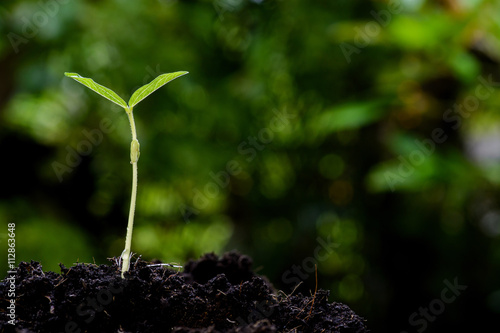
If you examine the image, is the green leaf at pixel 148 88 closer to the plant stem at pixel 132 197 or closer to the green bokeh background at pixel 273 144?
the plant stem at pixel 132 197

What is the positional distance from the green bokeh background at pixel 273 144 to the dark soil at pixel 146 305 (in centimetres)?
87

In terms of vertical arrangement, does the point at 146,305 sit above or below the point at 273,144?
below

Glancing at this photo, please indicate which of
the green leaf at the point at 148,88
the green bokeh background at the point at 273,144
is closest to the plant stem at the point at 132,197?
the green leaf at the point at 148,88

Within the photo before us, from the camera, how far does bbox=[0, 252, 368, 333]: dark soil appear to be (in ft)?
1.37

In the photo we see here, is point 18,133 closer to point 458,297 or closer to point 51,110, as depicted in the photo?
point 51,110

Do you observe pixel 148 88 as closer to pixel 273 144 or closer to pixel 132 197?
pixel 132 197

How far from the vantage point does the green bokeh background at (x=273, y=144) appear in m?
1.43

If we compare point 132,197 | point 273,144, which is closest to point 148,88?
point 132,197

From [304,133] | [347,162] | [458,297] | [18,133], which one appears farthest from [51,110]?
[458,297]

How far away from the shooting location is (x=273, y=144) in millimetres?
1623

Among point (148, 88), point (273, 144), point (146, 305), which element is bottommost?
point (146, 305)

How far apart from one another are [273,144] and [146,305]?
3.99 ft

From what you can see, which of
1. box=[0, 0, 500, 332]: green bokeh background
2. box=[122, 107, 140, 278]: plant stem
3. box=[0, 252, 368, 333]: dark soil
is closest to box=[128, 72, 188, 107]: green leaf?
box=[122, 107, 140, 278]: plant stem

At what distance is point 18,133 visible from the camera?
1955 millimetres
